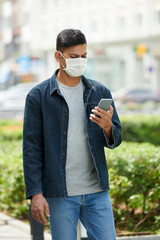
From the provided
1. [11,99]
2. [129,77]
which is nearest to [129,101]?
[11,99]

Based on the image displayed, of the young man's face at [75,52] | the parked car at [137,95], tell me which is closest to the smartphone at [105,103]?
the young man's face at [75,52]

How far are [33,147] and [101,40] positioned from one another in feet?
149

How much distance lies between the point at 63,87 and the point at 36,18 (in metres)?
50.1

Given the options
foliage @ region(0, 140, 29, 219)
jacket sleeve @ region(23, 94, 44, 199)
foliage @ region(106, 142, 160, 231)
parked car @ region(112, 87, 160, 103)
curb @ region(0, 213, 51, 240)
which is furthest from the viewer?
parked car @ region(112, 87, 160, 103)

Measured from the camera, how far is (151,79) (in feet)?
143

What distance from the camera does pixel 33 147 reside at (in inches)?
110

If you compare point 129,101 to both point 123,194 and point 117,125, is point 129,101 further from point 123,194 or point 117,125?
point 117,125

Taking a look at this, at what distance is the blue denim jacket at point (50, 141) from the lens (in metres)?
2.76

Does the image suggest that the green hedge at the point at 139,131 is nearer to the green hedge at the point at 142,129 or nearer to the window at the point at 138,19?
the green hedge at the point at 142,129

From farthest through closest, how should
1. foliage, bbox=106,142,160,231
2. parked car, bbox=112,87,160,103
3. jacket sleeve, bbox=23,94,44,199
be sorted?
1. parked car, bbox=112,87,160,103
2. foliage, bbox=106,142,160,231
3. jacket sleeve, bbox=23,94,44,199

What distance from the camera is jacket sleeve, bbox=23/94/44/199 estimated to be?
2.75m

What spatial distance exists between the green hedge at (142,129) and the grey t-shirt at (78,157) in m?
8.21

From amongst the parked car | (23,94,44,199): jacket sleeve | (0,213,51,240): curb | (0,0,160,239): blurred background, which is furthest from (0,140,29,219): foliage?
the parked car

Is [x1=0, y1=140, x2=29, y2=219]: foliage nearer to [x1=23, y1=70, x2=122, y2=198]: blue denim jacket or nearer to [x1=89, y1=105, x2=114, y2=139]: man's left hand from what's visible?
[x1=23, y1=70, x2=122, y2=198]: blue denim jacket
